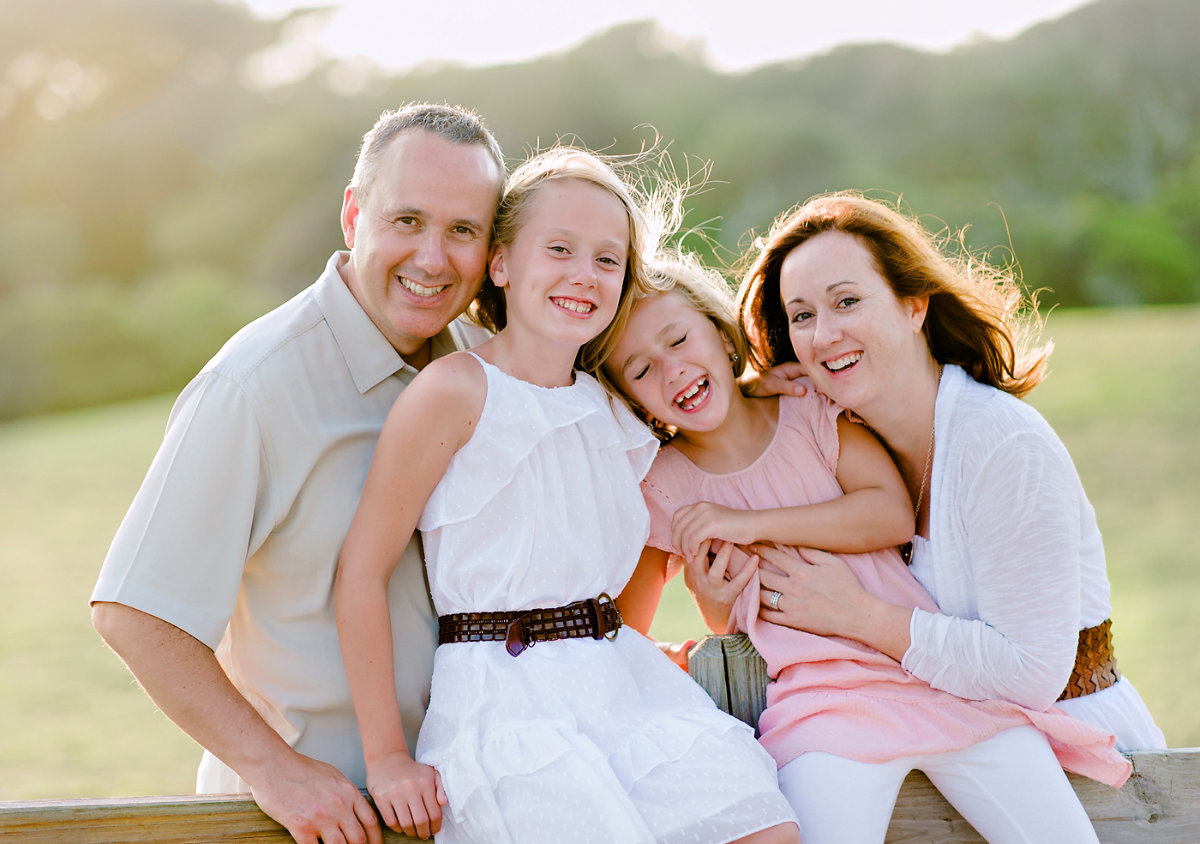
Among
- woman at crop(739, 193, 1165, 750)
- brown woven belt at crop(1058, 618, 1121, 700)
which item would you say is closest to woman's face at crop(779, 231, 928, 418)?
woman at crop(739, 193, 1165, 750)

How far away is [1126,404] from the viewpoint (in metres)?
14.7

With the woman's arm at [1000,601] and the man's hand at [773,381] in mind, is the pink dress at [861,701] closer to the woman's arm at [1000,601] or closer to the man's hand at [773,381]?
the woman's arm at [1000,601]

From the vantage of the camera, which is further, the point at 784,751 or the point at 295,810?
the point at 784,751

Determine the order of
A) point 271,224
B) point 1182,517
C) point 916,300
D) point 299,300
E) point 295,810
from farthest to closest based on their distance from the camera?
1. point 271,224
2. point 1182,517
3. point 916,300
4. point 299,300
5. point 295,810

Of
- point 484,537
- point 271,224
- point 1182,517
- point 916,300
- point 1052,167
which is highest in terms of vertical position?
point 271,224

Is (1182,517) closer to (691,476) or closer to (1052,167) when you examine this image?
(691,476)

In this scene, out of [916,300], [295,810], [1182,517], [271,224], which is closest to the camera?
[295,810]

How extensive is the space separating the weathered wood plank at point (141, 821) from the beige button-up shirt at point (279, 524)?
242 millimetres

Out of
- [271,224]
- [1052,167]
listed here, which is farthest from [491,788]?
[271,224]

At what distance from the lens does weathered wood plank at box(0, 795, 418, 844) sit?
1.90 metres

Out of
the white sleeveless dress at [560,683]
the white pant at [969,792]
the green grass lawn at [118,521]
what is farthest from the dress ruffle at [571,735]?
the green grass lawn at [118,521]

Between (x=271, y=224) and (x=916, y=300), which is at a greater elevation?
(x=271, y=224)

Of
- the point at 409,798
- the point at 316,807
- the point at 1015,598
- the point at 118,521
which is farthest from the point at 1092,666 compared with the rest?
the point at 118,521

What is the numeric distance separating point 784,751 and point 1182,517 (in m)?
11.4
